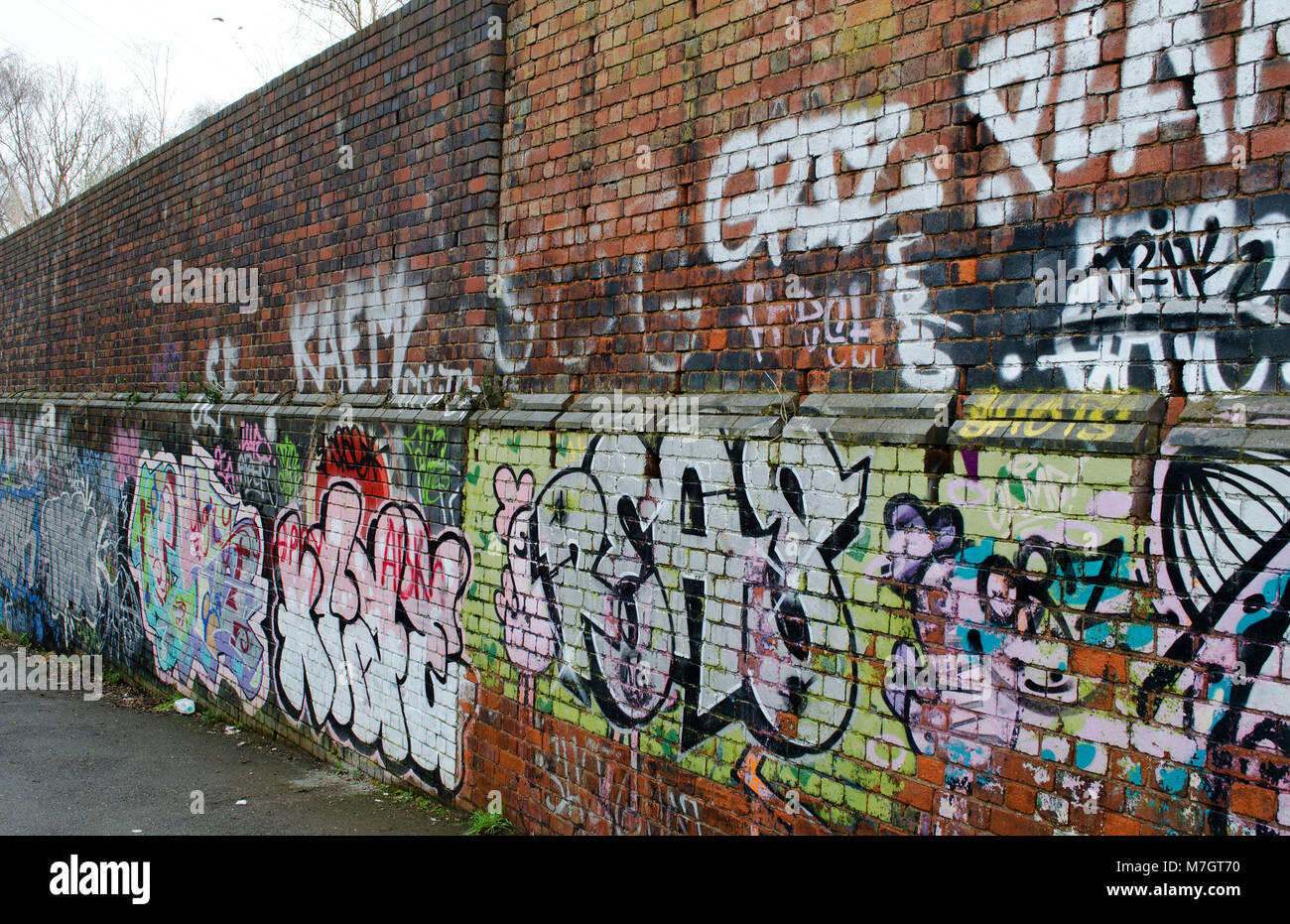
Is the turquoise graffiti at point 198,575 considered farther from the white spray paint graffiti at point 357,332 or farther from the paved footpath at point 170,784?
the white spray paint graffiti at point 357,332

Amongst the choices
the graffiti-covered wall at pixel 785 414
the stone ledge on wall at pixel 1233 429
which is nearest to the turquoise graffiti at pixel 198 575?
the graffiti-covered wall at pixel 785 414

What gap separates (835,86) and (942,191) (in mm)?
665

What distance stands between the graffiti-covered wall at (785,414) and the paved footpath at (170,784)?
304 mm

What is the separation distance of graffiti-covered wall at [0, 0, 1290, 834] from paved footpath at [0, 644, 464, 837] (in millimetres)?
304

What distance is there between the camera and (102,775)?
698cm

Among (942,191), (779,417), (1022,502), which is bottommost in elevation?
(1022,502)

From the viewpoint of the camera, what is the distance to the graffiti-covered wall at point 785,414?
2.73 m

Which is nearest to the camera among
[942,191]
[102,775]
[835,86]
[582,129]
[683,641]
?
[942,191]

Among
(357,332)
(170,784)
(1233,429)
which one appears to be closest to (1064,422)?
(1233,429)

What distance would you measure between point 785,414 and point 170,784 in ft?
17.1

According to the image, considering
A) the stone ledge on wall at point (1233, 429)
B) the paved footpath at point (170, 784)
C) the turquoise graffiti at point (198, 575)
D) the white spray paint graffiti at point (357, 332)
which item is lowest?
the paved footpath at point (170, 784)

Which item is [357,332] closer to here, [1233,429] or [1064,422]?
[1064,422]
